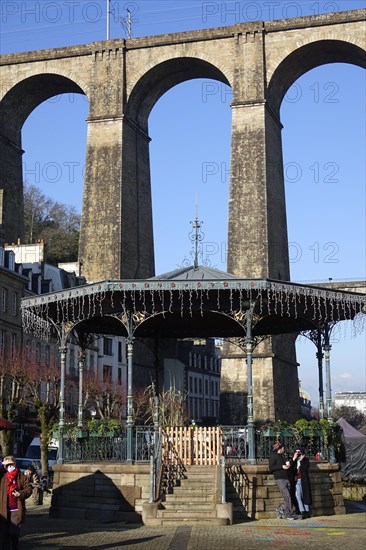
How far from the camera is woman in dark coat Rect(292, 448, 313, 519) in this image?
1934cm

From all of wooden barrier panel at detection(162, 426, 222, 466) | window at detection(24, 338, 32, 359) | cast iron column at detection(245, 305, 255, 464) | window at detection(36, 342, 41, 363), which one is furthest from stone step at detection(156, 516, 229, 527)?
window at detection(36, 342, 41, 363)

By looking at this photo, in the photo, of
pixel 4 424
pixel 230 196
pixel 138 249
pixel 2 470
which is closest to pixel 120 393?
pixel 138 249

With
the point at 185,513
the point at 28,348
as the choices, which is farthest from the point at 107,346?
the point at 185,513

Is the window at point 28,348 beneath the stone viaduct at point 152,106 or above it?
beneath

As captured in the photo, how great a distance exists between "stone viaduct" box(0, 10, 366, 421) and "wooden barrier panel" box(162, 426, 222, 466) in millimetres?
26072

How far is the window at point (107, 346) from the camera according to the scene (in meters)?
67.8

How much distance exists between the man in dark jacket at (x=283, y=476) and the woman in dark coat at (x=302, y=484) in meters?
0.26

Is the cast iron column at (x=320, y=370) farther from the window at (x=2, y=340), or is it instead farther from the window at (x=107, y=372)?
the window at (x=107, y=372)

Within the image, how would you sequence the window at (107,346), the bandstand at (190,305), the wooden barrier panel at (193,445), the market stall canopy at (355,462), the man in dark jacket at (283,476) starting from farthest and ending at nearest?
the window at (107,346) < the market stall canopy at (355,462) < the bandstand at (190,305) < the wooden barrier panel at (193,445) < the man in dark jacket at (283,476)

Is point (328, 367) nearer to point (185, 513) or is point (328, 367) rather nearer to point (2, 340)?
point (185, 513)

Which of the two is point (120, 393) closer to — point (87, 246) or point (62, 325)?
point (87, 246)

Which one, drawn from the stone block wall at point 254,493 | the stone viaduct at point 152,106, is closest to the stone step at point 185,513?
the stone block wall at point 254,493

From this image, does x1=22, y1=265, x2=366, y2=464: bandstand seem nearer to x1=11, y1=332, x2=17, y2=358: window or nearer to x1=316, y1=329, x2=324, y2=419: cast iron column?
x1=316, y1=329, x2=324, y2=419: cast iron column

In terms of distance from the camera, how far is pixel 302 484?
63.6 feet
